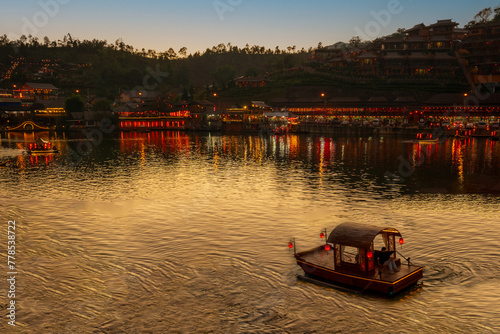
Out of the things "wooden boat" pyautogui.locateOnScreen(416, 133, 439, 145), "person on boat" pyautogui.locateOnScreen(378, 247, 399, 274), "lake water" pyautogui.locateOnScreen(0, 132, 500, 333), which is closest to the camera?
"lake water" pyautogui.locateOnScreen(0, 132, 500, 333)

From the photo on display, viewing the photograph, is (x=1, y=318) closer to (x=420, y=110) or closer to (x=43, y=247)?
(x=43, y=247)

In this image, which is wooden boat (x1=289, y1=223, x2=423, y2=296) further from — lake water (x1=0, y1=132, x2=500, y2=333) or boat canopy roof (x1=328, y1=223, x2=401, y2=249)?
lake water (x1=0, y1=132, x2=500, y2=333)

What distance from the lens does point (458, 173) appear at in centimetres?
5384

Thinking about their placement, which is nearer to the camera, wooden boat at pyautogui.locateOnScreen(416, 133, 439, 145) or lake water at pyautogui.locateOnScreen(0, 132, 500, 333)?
lake water at pyautogui.locateOnScreen(0, 132, 500, 333)

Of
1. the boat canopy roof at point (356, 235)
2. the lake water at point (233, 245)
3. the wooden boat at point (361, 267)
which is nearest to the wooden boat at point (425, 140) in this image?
the lake water at point (233, 245)

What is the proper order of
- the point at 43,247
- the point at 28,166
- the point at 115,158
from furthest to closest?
the point at 115,158
the point at 28,166
the point at 43,247

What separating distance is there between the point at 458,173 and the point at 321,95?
9610cm

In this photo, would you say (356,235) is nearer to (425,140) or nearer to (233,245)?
(233,245)

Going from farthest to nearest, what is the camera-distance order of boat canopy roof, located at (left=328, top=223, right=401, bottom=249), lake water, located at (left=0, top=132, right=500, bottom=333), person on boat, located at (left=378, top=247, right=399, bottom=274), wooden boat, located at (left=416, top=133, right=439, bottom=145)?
wooden boat, located at (left=416, top=133, right=439, bottom=145) < person on boat, located at (left=378, top=247, right=399, bottom=274) < boat canopy roof, located at (left=328, top=223, right=401, bottom=249) < lake water, located at (left=0, top=132, right=500, bottom=333)

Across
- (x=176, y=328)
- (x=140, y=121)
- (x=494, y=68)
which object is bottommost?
(x=176, y=328)

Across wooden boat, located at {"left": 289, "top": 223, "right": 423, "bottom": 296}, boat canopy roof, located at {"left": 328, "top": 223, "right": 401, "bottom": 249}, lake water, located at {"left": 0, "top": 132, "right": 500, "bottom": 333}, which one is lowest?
lake water, located at {"left": 0, "top": 132, "right": 500, "bottom": 333}

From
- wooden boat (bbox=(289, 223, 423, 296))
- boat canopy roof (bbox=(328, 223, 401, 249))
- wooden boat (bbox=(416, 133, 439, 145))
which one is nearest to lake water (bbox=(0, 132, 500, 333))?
A: wooden boat (bbox=(289, 223, 423, 296))

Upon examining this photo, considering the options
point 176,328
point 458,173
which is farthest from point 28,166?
point 458,173

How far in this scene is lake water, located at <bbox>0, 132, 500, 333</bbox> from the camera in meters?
18.5
